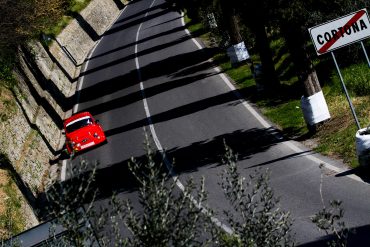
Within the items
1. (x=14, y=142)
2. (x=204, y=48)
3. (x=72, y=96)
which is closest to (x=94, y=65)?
(x=72, y=96)

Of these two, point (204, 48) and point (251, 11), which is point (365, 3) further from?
point (204, 48)

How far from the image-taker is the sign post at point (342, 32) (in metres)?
13.6

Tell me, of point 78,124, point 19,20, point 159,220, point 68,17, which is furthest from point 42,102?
point 159,220

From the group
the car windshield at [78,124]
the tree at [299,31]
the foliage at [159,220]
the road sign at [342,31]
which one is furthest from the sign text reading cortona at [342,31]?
the car windshield at [78,124]

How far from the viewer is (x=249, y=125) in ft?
68.4

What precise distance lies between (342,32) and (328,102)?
653cm

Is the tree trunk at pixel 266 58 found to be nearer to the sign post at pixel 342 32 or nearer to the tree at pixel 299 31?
the tree at pixel 299 31

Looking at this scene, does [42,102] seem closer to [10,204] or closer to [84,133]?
[84,133]

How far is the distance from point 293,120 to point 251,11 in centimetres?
462

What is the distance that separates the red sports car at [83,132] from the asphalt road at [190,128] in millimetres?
448

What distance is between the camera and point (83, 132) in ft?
89.9

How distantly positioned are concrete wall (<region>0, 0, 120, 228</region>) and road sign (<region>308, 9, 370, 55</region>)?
1252 centimetres

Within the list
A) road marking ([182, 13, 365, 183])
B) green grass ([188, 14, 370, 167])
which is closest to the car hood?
road marking ([182, 13, 365, 183])

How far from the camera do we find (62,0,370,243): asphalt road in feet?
44.1
